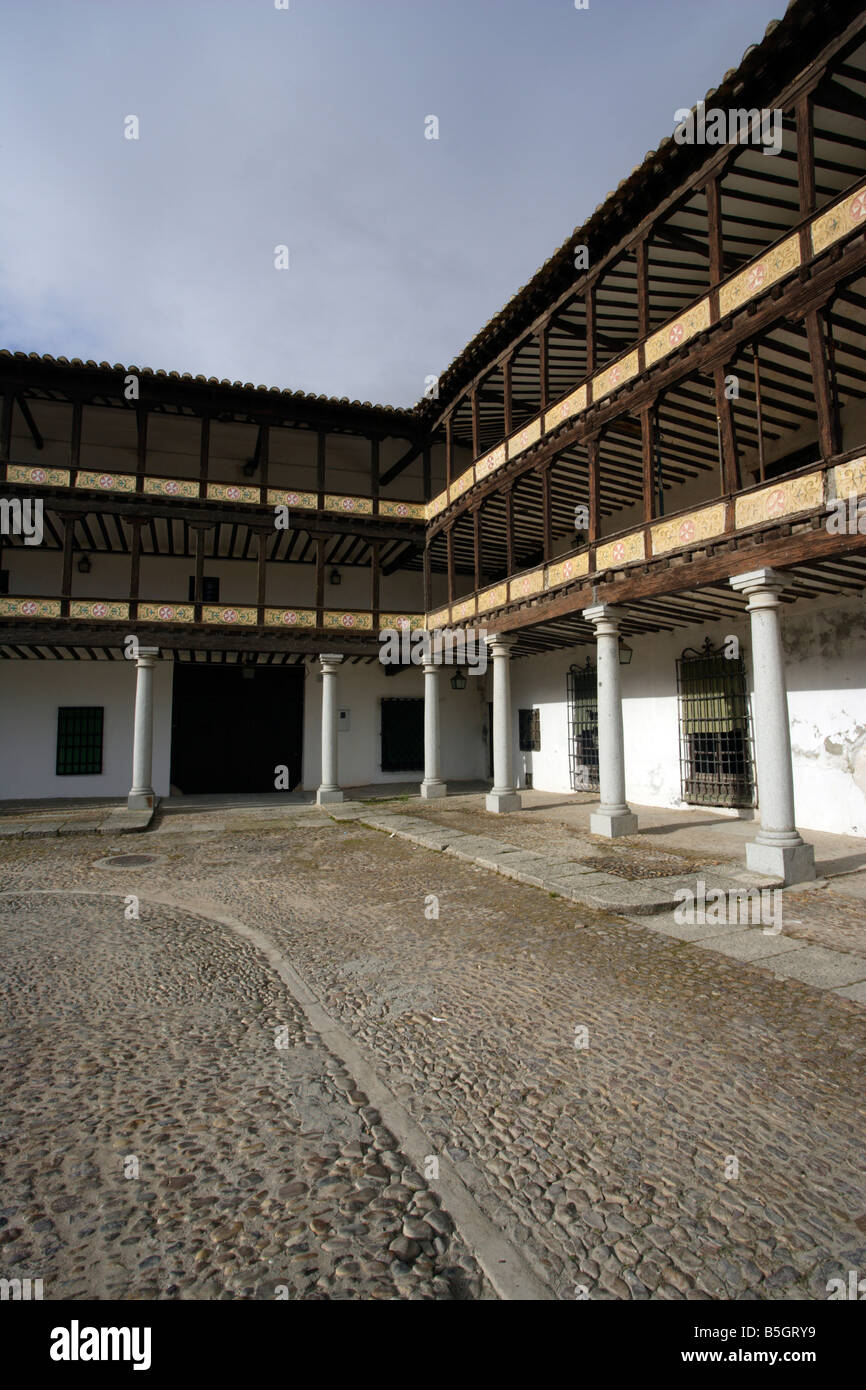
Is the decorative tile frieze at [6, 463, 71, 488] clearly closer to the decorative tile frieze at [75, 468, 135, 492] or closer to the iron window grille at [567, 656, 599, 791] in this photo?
the decorative tile frieze at [75, 468, 135, 492]

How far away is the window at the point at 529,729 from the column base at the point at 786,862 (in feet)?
37.0

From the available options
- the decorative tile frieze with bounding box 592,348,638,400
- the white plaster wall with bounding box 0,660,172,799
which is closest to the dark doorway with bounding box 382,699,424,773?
the white plaster wall with bounding box 0,660,172,799

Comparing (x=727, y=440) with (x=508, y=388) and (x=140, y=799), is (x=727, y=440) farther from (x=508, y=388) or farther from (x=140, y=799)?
(x=140, y=799)

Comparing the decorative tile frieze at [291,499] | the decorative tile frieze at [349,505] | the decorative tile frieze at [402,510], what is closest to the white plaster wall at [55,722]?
the decorative tile frieze at [291,499]

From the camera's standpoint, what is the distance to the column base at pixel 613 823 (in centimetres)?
1084

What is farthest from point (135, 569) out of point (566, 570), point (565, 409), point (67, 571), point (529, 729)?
point (529, 729)

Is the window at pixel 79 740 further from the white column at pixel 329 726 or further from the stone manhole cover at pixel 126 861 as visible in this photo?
the stone manhole cover at pixel 126 861

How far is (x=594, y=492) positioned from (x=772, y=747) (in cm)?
548

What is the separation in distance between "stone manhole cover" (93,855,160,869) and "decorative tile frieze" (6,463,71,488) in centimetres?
998

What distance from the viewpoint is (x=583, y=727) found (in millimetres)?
17234

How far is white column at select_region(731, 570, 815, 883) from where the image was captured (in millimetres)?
7715

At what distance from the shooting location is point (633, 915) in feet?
Answer: 21.5
